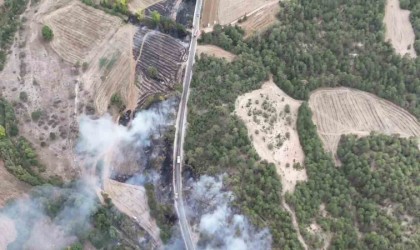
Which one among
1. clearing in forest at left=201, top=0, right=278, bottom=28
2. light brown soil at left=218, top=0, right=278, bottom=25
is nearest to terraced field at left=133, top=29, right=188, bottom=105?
clearing in forest at left=201, top=0, right=278, bottom=28

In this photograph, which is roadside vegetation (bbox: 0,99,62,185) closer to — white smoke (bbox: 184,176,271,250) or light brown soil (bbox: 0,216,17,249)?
light brown soil (bbox: 0,216,17,249)

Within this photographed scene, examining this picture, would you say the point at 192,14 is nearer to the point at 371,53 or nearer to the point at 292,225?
the point at 371,53

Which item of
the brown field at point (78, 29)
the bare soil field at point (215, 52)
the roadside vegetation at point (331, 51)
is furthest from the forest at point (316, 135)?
the brown field at point (78, 29)

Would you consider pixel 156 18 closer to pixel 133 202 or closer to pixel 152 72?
pixel 152 72

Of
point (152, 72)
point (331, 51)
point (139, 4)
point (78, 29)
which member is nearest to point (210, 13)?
point (139, 4)

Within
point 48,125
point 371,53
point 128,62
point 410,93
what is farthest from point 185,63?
point 410,93

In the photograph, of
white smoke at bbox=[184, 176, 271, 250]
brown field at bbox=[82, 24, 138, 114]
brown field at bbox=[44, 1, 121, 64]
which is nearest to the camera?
white smoke at bbox=[184, 176, 271, 250]

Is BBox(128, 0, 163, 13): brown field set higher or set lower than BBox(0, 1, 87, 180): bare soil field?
higher
